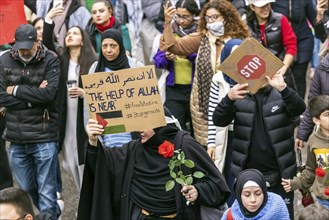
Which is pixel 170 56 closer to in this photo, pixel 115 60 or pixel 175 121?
pixel 115 60

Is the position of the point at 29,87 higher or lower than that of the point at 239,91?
higher

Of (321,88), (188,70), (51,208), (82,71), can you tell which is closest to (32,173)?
(51,208)

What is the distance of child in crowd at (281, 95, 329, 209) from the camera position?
25.1 ft

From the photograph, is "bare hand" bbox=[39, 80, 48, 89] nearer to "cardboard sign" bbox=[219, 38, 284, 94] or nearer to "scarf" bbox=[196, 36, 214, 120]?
"scarf" bbox=[196, 36, 214, 120]

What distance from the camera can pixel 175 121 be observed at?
7.27 meters

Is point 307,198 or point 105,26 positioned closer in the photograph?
point 307,198

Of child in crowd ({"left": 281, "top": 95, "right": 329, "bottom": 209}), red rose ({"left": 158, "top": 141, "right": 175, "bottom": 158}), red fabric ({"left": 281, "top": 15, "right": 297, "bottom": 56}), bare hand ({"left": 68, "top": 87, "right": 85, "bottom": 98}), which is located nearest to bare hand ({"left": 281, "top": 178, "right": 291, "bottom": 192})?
child in crowd ({"left": 281, "top": 95, "right": 329, "bottom": 209})

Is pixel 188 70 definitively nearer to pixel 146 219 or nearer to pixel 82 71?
pixel 82 71

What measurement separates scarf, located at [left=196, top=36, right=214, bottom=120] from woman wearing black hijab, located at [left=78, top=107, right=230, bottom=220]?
1.99 m

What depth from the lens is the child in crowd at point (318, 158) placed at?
7.66 metres

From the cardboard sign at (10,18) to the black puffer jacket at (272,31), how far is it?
244 centimetres

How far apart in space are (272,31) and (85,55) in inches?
78.5

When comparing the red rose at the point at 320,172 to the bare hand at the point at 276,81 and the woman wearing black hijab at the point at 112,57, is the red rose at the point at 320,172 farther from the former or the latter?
the woman wearing black hijab at the point at 112,57

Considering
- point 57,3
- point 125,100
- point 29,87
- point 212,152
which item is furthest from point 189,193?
point 57,3
